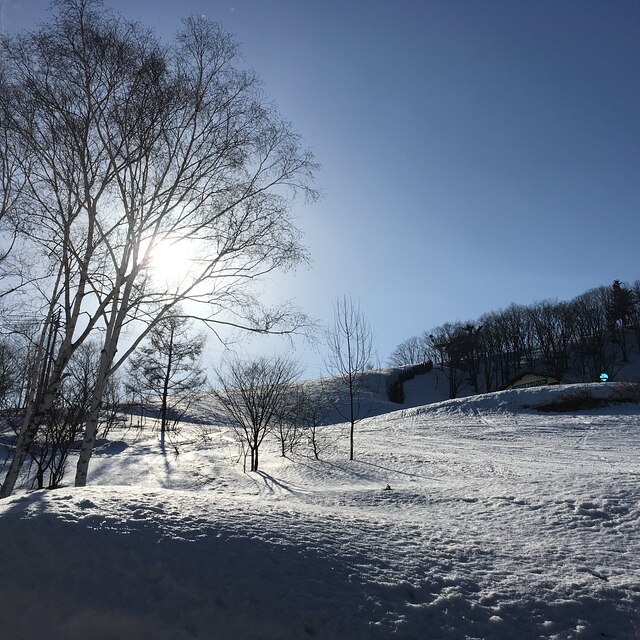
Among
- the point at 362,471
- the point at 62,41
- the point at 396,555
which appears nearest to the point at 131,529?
the point at 396,555

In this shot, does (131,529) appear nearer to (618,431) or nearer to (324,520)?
(324,520)

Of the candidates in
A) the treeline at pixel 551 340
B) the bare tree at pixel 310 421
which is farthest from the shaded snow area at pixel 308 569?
the treeline at pixel 551 340

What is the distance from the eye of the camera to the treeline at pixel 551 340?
57438 millimetres

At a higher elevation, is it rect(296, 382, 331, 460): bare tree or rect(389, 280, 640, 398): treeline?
rect(389, 280, 640, 398): treeline

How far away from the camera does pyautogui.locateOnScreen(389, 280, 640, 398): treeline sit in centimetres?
A: 5744

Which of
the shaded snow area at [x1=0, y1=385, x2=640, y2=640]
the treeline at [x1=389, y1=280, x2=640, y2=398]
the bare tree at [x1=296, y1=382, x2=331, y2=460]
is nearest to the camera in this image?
the shaded snow area at [x1=0, y1=385, x2=640, y2=640]

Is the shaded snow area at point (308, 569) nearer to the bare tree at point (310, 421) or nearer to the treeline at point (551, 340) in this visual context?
the bare tree at point (310, 421)

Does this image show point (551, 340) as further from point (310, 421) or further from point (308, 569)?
point (308, 569)

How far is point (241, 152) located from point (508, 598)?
25.5ft

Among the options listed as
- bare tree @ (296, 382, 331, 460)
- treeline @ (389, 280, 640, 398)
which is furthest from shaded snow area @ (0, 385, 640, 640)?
treeline @ (389, 280, 640, 398)

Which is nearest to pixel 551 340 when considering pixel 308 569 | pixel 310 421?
pixel 310 421

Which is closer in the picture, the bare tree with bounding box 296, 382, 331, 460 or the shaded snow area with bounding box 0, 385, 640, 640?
the shaded snow area with bounding box 0, 385, 640, 640

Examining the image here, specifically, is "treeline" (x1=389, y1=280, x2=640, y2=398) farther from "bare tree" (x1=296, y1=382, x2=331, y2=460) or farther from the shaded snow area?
the shaded snow area

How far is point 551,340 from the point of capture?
60.6 metres
